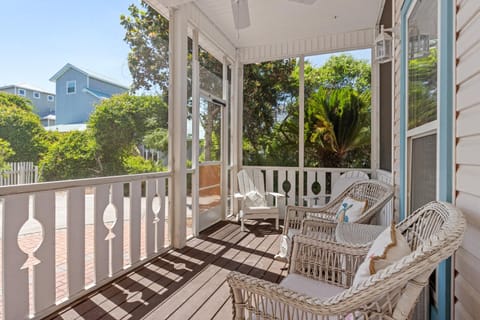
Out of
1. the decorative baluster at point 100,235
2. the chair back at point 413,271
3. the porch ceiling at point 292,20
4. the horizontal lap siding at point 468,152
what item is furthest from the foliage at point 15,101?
the horizontal lap siding at point 468,152

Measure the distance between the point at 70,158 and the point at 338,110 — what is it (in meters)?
3.82

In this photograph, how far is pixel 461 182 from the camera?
1.10m

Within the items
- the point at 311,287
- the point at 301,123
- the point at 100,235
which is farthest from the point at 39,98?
the point at 301,123

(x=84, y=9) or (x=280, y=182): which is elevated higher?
(x=84, y=9)

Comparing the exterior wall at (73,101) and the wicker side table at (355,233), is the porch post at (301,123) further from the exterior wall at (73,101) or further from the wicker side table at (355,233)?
the exterior wall at (73,101)

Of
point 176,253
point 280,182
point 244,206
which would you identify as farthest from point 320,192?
point 176,253

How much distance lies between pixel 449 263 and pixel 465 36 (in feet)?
3.02

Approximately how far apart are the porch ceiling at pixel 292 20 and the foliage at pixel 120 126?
1176 mm

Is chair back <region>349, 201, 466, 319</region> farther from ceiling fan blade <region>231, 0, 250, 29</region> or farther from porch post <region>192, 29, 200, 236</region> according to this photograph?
porch post <region>192, 29, 200, 236</region>

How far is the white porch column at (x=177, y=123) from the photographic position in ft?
10.9

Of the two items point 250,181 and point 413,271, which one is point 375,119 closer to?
point 250,181

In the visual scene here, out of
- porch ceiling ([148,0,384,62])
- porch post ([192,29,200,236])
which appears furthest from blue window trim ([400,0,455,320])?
porch post ([192,29,200,236])

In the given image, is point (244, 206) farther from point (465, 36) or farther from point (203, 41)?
point (465, 36)

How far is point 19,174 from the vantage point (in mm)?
1823
